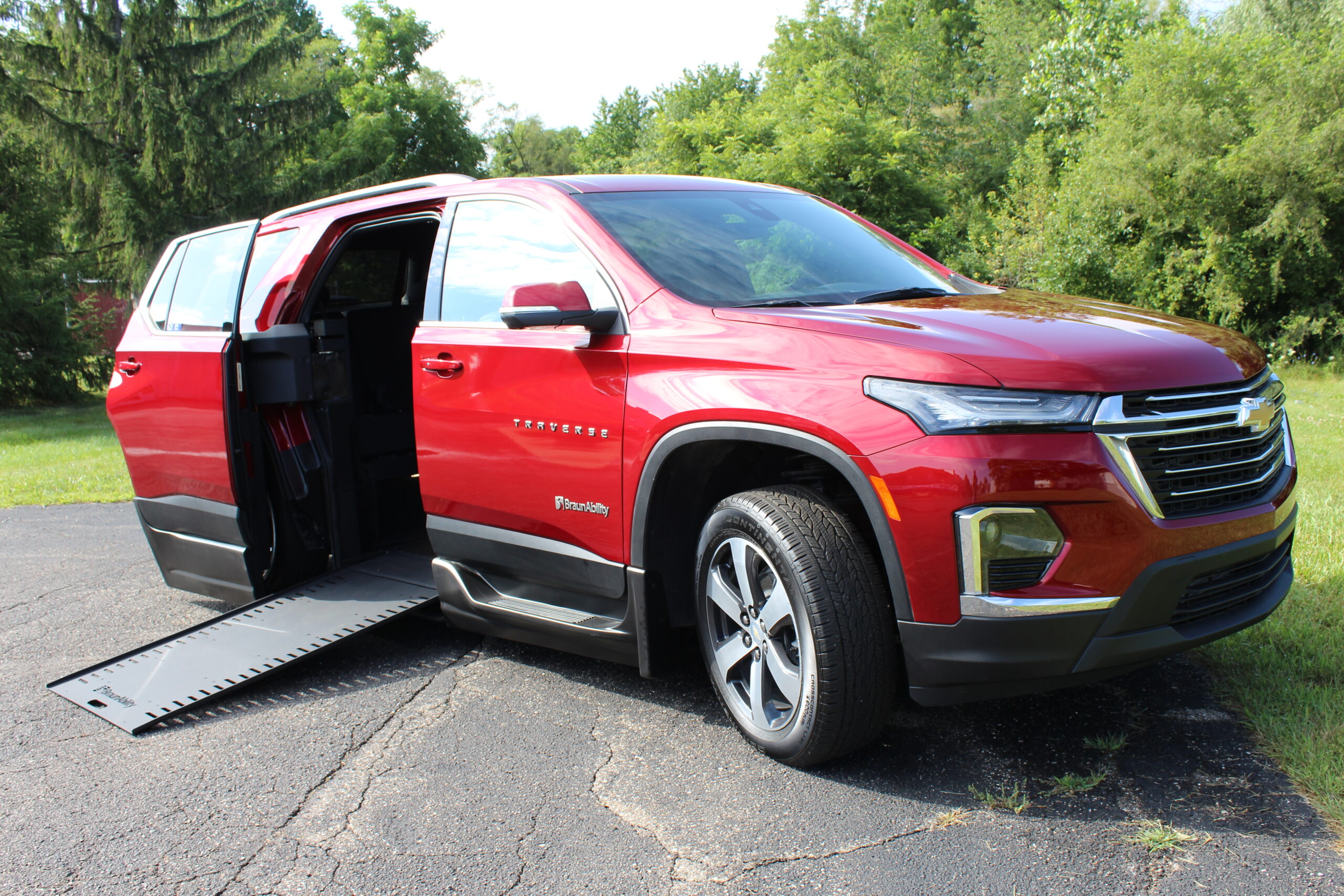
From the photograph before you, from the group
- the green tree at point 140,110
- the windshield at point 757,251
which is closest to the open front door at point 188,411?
the windshield at point 757,251

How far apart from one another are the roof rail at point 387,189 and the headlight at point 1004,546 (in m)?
2.49

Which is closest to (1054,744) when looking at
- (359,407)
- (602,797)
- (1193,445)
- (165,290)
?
(1193,445)

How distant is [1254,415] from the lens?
2738 mm

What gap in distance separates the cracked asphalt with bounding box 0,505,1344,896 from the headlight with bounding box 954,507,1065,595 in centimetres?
69

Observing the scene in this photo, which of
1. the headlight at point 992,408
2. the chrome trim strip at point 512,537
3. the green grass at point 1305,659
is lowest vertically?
the green grass at point 1305,659

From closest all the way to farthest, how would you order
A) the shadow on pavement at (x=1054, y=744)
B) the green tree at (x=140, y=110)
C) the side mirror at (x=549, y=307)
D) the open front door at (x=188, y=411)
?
the shadow on pavement at (x=1054, y=744) → the side mirror at (x=549, y=307) → the open front door at (x=188, y=411) → the green tree at (x=140, y=110)

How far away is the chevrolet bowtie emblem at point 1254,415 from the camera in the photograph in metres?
2.70

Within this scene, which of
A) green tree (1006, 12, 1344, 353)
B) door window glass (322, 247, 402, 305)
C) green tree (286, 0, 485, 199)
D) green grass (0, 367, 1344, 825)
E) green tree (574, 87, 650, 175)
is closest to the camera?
green grass (0, 367, 1344, 825)

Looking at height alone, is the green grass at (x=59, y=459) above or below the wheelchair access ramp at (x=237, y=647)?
below

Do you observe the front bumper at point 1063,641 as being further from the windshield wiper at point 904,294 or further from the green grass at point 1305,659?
the windshield wiper at point 904,294

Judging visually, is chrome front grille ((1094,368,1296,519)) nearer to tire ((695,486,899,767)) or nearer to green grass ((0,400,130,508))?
tire ((695,486,899,767))

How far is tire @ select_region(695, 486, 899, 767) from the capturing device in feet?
8.99

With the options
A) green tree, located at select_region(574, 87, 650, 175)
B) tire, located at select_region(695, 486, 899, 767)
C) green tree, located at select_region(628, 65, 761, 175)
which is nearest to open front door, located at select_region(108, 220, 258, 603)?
tire, located at select_region(695, 486, 899, 767)

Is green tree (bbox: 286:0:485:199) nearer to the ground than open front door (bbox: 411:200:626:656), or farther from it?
farther from it
